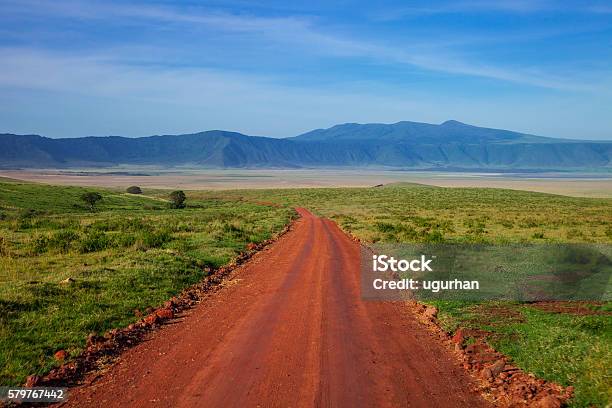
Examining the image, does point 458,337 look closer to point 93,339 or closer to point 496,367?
point 496,367

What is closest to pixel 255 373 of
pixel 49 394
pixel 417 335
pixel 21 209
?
pixel 49 394

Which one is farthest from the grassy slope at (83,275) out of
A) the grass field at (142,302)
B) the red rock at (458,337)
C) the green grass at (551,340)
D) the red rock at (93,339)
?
the green grass at (551,340)

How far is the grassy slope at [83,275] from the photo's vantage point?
414 inches

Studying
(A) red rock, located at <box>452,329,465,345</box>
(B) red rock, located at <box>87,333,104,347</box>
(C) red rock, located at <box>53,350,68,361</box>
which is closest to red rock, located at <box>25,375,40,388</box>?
(C) red rock, located at <box>53,350,68,361</box>

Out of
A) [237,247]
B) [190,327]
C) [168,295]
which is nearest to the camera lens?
[190,327]

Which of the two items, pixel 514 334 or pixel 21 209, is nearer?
pixel 514 334

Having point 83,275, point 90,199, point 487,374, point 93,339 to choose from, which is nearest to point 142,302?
point 93,339

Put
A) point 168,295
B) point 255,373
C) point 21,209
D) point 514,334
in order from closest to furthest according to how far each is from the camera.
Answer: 1. point 255,373
2. point 514,334
3. point 168,295
4. point 21,209

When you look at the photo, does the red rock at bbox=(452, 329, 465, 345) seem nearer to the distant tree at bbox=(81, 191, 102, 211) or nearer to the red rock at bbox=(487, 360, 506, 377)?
the red rock at bbox=(487, 360, 506, 377)

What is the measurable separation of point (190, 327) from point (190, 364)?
8.53ft

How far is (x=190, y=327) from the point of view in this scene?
38.6ft

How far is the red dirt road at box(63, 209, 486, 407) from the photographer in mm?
7871

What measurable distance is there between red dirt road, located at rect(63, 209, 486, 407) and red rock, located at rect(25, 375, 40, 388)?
26.7 inches

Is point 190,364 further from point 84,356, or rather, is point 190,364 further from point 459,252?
point 459,252
